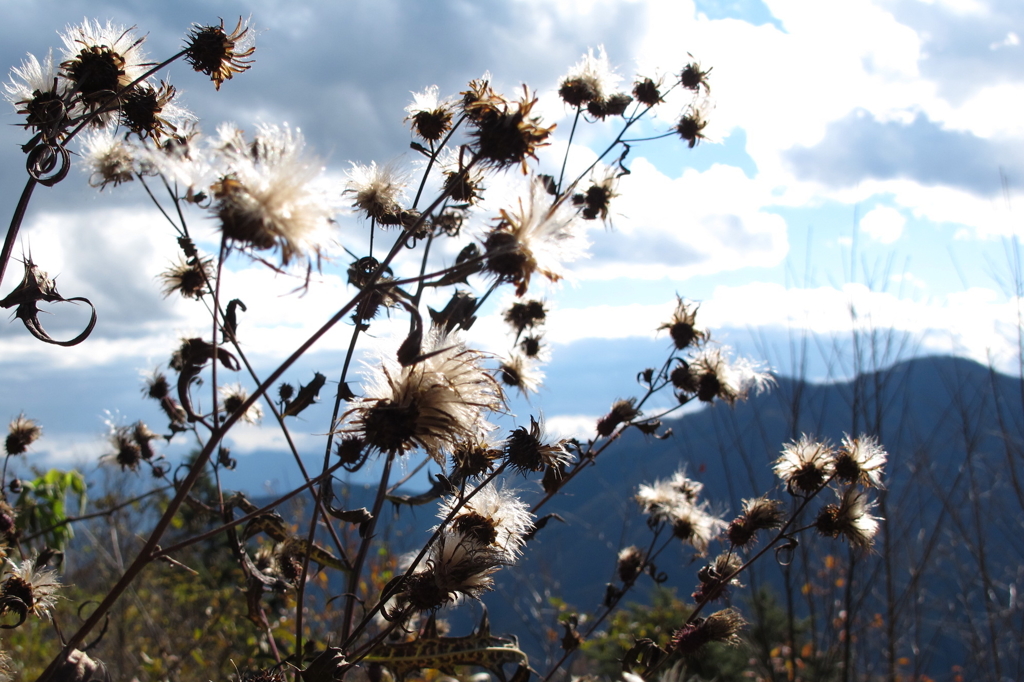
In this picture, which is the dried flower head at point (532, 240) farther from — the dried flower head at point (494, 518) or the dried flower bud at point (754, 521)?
the dried flower bud at point (754, 521)

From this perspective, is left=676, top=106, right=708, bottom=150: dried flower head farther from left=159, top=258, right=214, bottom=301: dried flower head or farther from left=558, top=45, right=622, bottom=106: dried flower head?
left=159, top=258, right=214, bottom=301: dried flower head

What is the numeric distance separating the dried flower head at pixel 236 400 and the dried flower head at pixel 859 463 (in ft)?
5.57

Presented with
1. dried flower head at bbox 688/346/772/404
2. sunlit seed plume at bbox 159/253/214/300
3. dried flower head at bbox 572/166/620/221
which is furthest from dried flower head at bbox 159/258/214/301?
dried flower head at bbox 688/346/772/404

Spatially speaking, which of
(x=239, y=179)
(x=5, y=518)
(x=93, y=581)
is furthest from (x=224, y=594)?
(x=239, y=179)

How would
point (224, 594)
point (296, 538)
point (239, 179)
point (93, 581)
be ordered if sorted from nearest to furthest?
point (239, 179)
point (296, 538)
point (224, 594)
point (93, 581)

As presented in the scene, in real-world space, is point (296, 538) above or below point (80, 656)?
above

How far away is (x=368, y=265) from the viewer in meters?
1.31

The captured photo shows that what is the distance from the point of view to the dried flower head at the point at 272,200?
2.69 ft

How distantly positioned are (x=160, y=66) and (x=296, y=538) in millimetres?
1019

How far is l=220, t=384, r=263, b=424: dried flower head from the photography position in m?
1.91

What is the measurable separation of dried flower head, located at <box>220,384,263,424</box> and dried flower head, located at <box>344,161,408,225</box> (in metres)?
0.76

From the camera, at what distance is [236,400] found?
6.44 ft

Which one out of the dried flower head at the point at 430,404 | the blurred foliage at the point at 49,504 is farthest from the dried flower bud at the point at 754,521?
the blurred foliage at the point at 49,504

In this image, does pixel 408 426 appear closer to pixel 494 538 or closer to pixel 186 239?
pixel 494 538
